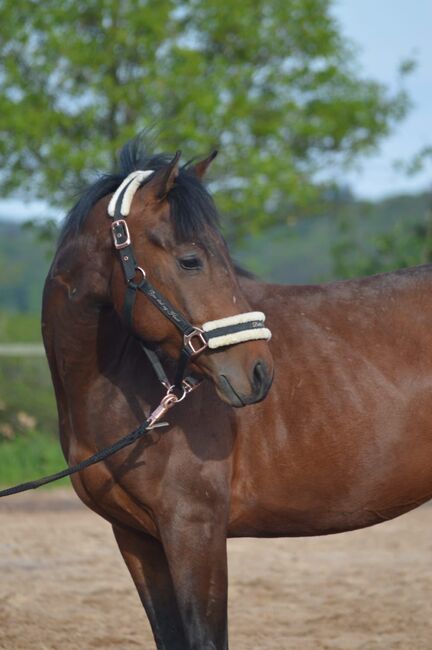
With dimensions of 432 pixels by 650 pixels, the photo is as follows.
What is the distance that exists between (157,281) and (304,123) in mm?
14270

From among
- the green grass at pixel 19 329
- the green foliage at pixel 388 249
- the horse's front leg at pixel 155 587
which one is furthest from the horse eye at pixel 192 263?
the green grass at pixel 19 329

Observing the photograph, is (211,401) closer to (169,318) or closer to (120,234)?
(169,318)

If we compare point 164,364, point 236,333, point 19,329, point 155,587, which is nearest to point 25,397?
point 19,329

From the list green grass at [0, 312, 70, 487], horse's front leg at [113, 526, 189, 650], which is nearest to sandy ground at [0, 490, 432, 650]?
horse's front leg at [113, 526, 189, 650]

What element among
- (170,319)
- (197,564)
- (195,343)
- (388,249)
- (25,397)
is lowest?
(197,564)

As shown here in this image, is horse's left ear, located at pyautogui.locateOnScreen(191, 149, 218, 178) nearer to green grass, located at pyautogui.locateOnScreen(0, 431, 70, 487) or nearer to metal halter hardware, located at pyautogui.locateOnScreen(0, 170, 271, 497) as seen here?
metal halter hardware, located at pyautogui.locateOnScreen(0, 170, 271, 497)

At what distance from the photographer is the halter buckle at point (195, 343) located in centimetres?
363

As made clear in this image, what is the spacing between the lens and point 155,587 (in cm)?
421

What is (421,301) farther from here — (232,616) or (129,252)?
(232,616)

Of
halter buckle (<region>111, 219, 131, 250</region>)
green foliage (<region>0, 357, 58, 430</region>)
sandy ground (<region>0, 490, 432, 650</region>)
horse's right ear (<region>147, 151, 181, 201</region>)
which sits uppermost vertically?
horse's right ear (<region>147, 151, 181, 201</region>)

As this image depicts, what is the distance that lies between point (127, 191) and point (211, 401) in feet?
2.83

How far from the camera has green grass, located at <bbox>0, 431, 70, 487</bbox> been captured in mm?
10931

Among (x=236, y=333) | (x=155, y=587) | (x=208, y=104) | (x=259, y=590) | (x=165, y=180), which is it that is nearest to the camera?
(x=236, y=333)

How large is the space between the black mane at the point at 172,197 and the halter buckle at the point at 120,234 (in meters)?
0.18
